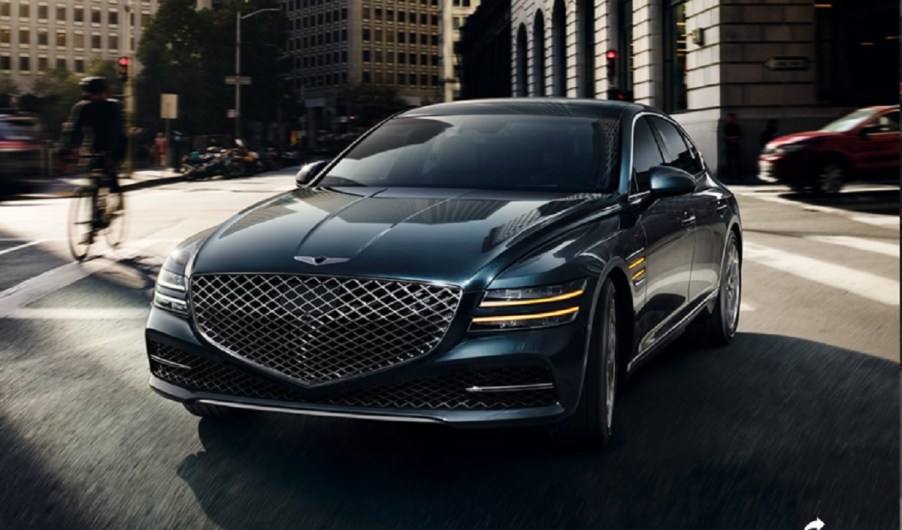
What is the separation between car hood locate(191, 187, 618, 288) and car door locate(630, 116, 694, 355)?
352 millimetres

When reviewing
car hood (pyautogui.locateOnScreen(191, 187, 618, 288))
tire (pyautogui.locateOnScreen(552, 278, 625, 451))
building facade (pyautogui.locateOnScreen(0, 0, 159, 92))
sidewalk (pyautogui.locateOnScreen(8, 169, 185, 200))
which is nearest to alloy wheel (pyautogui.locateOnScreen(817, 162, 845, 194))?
sidewalk (pyautogui.locateOnScreen(8, 169, 185, 200))

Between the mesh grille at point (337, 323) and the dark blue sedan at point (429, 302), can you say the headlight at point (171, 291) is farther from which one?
the mesh grille at point (337, 323)

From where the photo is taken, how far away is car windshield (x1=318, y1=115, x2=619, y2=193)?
19.3 feet

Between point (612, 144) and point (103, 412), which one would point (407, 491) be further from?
point (612, 144)

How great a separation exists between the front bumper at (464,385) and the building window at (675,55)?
3088 cm

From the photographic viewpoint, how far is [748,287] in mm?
10445

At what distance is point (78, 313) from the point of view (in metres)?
8.96

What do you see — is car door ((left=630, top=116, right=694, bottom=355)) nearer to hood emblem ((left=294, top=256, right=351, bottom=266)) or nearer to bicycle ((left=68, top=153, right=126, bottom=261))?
hood emblem ((left=294, top=256, right=351, bottom=266))

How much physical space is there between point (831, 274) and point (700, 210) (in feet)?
15.6

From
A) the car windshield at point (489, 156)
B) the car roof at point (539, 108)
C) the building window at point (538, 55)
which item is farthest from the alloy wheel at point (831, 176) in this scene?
the building window at point (538, 55)

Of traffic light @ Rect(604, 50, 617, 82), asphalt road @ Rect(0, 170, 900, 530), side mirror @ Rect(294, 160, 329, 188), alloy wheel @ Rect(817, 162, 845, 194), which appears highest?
traffic light @ Rect(604, 50, 617, 82)

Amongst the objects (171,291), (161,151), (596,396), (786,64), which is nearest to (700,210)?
(596,396)

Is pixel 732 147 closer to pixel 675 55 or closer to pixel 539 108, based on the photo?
pixel 675 55

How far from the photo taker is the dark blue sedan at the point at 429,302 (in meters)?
4.51
